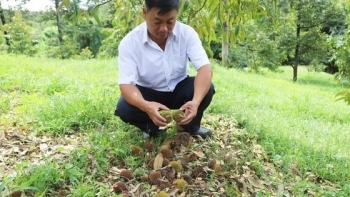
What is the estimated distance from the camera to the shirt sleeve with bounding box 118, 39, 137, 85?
7.91 ft

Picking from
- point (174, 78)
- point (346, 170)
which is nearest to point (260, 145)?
point (346, 170)

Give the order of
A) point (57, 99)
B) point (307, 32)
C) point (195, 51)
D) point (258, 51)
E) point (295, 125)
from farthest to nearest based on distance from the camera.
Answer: point (258, 51), point (307, 32), point (295, 125), point (57, 99), point (195, 51)

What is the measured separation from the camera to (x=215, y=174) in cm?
236

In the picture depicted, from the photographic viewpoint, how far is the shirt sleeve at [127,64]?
95.0 inches

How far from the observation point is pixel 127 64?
246 centimetres

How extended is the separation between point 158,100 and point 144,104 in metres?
0.48

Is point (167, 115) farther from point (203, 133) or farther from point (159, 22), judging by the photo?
point (203, 133)

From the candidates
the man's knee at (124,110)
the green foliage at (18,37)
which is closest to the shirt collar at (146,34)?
the man's knee at (124,110)

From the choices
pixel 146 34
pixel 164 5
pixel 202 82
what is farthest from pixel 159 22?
pixel 202 82

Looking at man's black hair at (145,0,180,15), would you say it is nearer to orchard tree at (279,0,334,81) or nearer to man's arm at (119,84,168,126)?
man's arm at (119,84,168,126)

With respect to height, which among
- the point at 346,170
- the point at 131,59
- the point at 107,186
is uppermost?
the point at 131,59

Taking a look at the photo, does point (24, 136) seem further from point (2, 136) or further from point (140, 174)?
point (140, 174)

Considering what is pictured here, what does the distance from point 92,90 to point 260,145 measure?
7.43 feet

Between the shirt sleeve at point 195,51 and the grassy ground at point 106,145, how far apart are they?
2.23 ft
